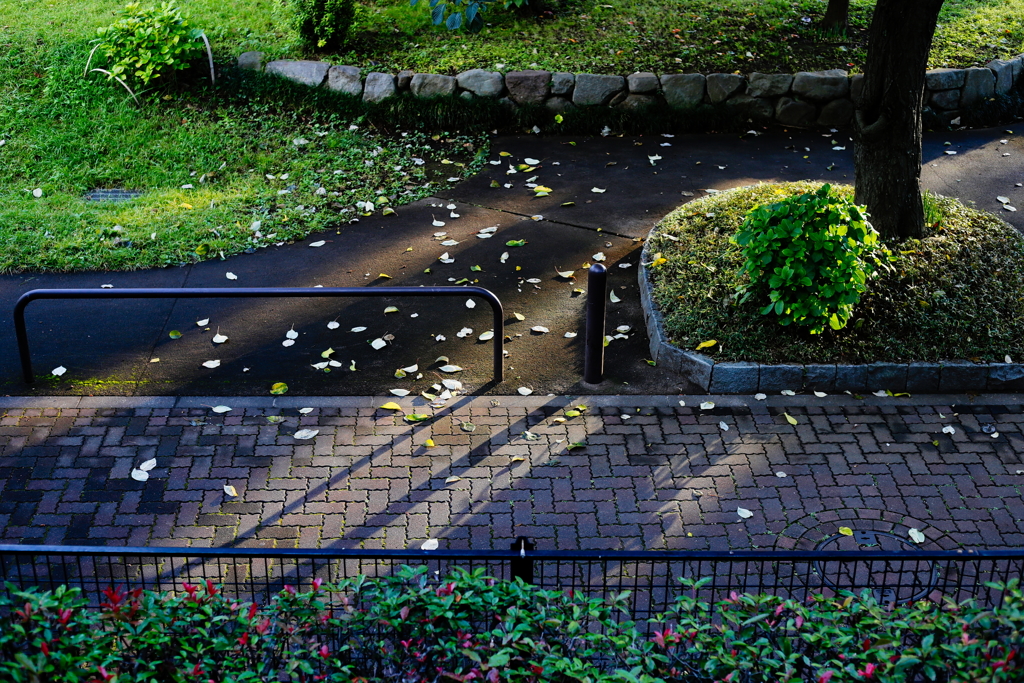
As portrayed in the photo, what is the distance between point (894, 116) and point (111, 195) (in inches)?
301

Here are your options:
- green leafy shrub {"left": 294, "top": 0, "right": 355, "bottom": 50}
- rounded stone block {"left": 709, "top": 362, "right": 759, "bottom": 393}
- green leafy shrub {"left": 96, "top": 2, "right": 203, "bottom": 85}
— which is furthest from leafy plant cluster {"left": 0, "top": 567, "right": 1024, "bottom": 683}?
green leafy shrub {"left": 294, "top": 0, "right": 355, "bottom": 50}

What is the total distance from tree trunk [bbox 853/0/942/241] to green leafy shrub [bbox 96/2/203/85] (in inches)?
318

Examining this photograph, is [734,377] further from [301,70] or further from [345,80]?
[301,70]

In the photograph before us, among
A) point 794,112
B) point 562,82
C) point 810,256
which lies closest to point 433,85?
point 562,82

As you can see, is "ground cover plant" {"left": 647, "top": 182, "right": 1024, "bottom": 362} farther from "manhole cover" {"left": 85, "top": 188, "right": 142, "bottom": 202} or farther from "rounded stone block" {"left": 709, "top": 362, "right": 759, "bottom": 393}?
"manhole cover" {"left": 85, "top": 188, "right": 142, "bottom": 202}

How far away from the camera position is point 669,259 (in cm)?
762

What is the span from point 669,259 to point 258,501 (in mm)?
3908

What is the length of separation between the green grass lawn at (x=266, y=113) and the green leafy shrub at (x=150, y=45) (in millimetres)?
272

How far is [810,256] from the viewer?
6.47 m

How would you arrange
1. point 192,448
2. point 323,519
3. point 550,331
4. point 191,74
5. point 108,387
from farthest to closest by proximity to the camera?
point 191,74
point 550,331
point 108,387
point 192,448
point 323,519

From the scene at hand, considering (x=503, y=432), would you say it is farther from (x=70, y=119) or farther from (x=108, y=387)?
(x=70, y=119)

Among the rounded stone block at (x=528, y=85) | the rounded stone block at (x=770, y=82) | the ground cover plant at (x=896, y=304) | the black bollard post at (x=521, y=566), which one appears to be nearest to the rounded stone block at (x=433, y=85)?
the rounded stone block at (x=528, y=85)

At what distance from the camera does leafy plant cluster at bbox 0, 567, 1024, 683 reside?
3.12 meters

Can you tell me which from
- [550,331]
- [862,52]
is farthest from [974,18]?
[550,331]
